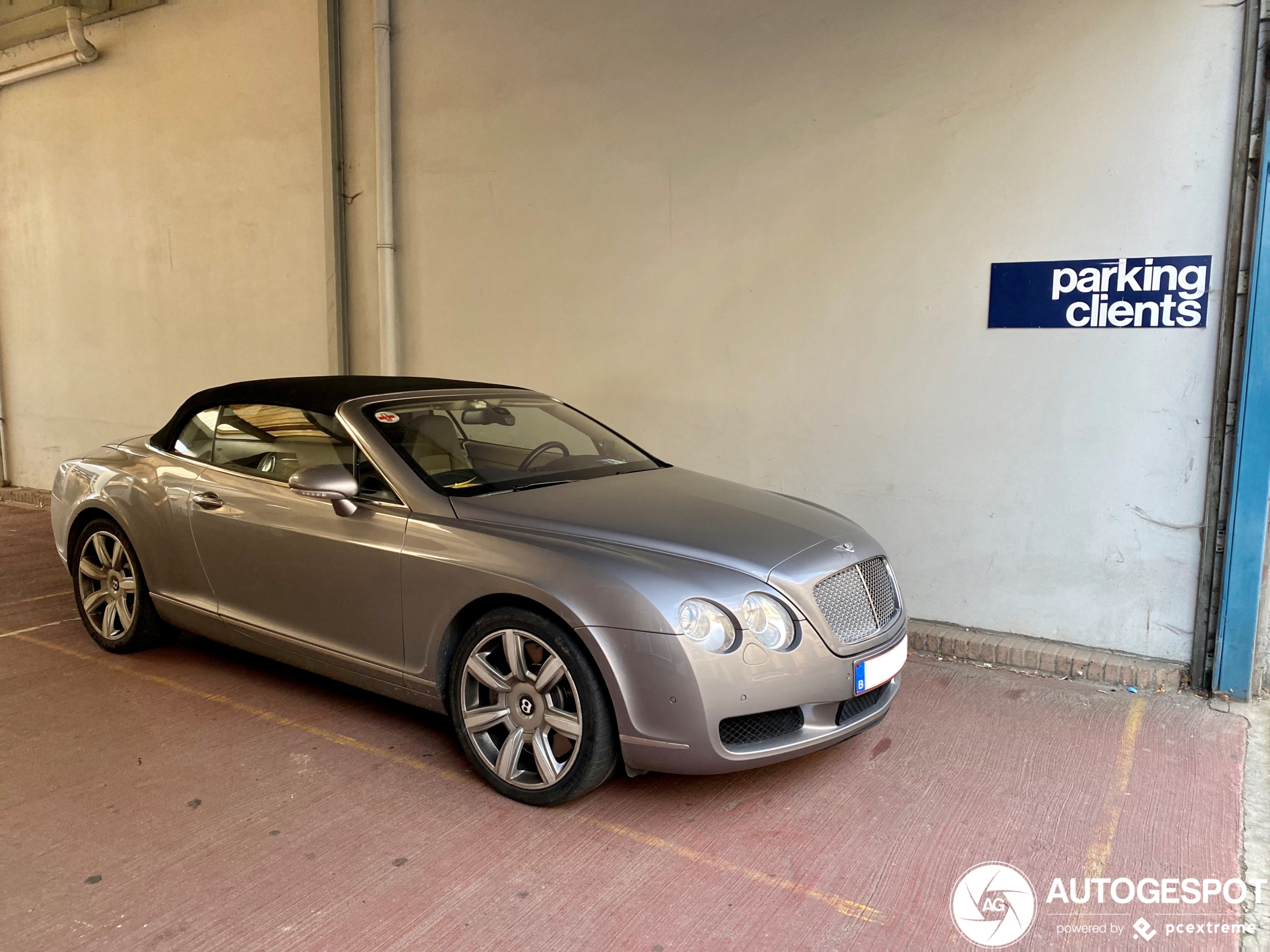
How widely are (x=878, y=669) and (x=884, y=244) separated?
111 inches

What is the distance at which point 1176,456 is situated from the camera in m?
4.73

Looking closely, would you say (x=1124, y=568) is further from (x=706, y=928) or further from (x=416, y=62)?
(x=416, y=62)

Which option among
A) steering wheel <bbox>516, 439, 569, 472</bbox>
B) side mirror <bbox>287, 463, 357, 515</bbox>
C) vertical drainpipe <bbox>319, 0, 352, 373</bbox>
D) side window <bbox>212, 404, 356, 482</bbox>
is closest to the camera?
side mirror <bbox>287, 463, 357, 515</bbox>

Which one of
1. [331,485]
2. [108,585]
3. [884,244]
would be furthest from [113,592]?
[884,244]

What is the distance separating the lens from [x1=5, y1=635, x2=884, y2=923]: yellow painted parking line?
113 inches

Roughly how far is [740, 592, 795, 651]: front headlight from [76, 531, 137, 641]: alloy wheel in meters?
3.34

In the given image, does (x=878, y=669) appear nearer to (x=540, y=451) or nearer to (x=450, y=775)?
(x=450, y=775)

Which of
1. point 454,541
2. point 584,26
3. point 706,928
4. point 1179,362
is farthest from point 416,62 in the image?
point 706,928

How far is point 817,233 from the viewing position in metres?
5.55

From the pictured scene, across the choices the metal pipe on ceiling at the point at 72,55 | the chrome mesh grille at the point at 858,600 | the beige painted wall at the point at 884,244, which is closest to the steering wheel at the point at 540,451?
the chrome mesh grille at the point at 858,600

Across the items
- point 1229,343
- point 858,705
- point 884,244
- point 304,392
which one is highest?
point 884,244

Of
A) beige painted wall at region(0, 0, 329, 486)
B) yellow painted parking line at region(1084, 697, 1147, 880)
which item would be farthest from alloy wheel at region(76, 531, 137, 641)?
yellow painted parking line at region(1084, 697, 1147, 880)

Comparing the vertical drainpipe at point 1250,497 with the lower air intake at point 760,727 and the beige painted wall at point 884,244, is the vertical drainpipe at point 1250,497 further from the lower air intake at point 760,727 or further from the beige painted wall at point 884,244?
the lower air intake at point 760,727

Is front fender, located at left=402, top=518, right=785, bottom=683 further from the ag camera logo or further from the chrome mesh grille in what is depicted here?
the ag camera logo
